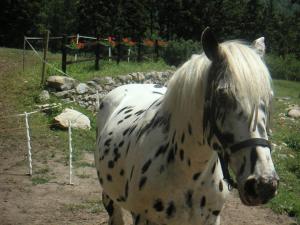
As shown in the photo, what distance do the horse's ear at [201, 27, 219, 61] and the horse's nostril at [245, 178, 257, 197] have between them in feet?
2.33

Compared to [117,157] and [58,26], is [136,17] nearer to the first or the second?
[58,26]

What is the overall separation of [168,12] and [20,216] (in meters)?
41.8

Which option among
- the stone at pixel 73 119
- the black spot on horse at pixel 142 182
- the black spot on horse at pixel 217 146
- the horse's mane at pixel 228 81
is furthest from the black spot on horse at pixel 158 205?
the stone at pixel 73 119

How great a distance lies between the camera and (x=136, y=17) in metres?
41.9

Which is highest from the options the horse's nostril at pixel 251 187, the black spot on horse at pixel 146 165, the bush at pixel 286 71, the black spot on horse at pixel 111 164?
the horse's nostril at pixel 251 187

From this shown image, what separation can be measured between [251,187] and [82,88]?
32.8ft

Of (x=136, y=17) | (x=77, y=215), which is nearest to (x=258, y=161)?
(x=77, y=215)

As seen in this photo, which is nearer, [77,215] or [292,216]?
[77,215]

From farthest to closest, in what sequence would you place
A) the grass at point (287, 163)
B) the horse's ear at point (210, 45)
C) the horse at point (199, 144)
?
the grass at point (287, 163)
the horse's ear at point (210, 45)
the horse at point (199, 144)

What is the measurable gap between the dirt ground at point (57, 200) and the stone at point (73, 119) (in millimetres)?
1358

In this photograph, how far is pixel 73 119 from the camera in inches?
382

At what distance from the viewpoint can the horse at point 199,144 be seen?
7.00 ft

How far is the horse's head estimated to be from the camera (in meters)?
2.06

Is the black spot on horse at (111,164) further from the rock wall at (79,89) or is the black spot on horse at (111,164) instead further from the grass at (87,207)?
the rock wall at (79,89)
